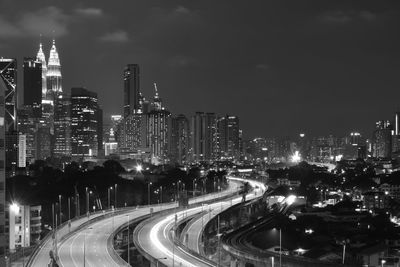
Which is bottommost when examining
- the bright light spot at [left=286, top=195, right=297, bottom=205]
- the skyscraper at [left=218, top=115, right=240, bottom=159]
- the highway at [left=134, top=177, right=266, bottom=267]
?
the bright light spot at [left=286, top=195, right=297, bottom=205]

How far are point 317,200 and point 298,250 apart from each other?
2632cm

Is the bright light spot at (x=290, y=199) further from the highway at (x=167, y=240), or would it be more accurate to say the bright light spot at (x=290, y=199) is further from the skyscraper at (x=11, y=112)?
the skyscraper at (x=11, y=112)

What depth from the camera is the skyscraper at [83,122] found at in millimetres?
124250

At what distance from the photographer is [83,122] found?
409 feet

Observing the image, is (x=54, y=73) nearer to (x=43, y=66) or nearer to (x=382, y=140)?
(x=43, y=66)

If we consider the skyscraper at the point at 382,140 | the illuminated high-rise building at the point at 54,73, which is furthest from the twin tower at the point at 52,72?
the skyscraper at the point at 382,140

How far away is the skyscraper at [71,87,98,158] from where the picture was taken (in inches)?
4892

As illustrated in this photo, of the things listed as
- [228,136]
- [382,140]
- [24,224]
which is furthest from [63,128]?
[24,224]

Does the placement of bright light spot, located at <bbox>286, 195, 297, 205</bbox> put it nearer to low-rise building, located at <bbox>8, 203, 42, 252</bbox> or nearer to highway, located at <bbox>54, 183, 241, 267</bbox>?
highway, located at <bbox>54, 183, 241, 267</bbox>

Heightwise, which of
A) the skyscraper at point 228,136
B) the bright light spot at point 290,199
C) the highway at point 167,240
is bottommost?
the bright light spot at point 290,199

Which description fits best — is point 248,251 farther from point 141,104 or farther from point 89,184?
point 141,104

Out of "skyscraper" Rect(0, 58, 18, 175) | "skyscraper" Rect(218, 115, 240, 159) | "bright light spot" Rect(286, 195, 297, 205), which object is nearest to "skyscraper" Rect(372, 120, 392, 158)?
"skyscraper" Rect(218, 115, 240, 159)

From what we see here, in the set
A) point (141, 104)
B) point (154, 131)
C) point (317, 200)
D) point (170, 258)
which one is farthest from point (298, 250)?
point (141, 104)

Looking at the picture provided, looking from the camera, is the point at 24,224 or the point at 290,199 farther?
the point at 290,199
